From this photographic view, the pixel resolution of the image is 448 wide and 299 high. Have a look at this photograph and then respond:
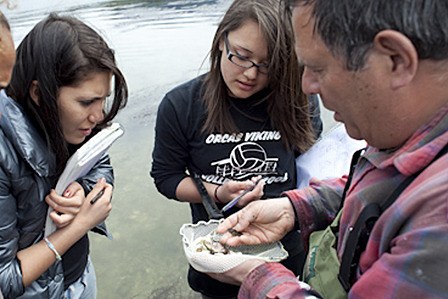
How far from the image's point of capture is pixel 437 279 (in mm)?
684

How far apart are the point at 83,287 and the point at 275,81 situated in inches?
42.0

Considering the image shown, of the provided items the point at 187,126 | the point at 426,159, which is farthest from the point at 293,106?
the point at 426,159

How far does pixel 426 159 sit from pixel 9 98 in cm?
115

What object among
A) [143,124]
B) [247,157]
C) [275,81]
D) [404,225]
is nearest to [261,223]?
[247,157]

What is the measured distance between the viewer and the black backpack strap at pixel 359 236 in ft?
2.72

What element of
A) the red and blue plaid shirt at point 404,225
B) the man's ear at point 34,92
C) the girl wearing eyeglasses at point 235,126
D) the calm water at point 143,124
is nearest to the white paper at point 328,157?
the girl wearing eyeglasses at point 235,126

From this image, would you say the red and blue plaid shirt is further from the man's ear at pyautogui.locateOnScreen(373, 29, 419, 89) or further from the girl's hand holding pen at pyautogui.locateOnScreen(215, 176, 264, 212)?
the girl's hand holding pen at pyautogui.locateOnScreen(215, 176, 264, 212)

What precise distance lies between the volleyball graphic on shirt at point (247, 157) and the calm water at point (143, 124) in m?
0.65

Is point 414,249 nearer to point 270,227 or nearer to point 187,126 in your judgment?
point 270,227

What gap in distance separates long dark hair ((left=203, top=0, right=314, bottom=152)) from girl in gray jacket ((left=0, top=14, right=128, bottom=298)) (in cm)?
38

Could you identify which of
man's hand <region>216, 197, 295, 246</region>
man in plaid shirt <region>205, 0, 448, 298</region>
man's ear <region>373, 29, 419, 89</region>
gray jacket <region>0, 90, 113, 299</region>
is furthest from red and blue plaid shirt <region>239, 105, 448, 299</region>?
gray jacket <region>0, 90, 113, 299</region>

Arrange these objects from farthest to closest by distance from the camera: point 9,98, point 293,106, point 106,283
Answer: point 106,283 < point 293,106 < point 9,98

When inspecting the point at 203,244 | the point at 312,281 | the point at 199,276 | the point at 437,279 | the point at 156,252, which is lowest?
the point at 156,252

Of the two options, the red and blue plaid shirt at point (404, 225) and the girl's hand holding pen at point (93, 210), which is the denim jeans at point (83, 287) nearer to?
the girl's hand holding pen at point (93, 210)
